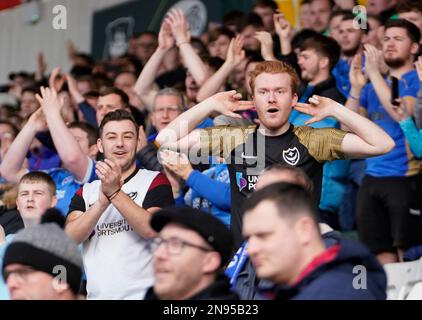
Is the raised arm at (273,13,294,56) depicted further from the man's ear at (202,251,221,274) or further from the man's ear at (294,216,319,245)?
the man's ear at (294,216,319,245)

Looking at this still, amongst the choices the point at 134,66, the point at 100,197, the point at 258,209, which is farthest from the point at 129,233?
the point at 134,66

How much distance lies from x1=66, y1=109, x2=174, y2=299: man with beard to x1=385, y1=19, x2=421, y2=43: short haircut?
2.73 metres

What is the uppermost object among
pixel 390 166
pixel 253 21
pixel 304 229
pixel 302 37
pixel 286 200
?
pixel 253 21

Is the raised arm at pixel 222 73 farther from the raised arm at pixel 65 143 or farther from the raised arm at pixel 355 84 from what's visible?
the raised arm at pixel 65 143

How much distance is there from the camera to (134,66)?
10.6 m

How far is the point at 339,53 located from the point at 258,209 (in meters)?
4.32

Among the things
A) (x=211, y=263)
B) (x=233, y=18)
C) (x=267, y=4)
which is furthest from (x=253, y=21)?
(x=211, y=263)

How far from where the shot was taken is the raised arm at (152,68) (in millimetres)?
8633

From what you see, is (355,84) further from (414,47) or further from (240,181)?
(240,181)

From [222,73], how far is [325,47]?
90cm

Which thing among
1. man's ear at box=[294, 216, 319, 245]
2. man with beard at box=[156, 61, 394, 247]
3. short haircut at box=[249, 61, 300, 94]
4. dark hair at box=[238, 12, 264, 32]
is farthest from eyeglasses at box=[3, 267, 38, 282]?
dark hair at box=[238, 12, 264, 32]

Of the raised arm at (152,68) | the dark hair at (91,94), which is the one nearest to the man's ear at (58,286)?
the raised arm at (152,68)

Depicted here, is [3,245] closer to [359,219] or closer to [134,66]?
[359,219]

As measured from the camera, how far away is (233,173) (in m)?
5.85
